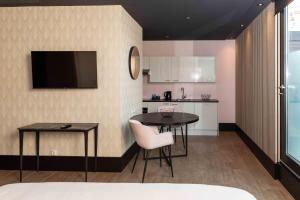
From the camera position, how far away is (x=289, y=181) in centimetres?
370

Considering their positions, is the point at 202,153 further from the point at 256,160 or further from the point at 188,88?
the point at 188,88

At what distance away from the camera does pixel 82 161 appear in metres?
4.64

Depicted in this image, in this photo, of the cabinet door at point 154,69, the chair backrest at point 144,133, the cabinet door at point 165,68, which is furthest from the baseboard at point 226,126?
the chair backrest at point 144,133

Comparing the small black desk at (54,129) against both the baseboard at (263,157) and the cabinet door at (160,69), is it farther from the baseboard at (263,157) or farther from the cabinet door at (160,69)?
the cabinet door at (160,69)

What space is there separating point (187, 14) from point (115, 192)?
381 centimetres

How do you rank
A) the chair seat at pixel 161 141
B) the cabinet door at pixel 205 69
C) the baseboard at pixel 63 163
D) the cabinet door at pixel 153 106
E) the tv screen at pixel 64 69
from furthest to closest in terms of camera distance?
the cabinet door at pixel 205 69
the cabinet door at pixel 153 106
the baseboard at pixel 63 163
the tv screen at pixel 64 69
the chair seat at pixel 161 141

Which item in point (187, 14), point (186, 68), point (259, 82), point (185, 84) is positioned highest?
point (187, 14)

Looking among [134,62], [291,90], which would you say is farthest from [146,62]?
[291,90]

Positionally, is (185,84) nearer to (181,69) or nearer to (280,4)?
(181,69)

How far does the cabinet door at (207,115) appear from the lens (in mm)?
7484

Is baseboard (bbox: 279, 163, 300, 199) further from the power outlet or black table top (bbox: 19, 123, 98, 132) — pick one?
the power outlet

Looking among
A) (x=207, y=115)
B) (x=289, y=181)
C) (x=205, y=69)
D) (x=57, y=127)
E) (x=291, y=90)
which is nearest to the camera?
(x=289, y=181)

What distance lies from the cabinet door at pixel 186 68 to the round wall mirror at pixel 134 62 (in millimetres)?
2210

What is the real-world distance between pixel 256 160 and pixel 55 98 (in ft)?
11.4
